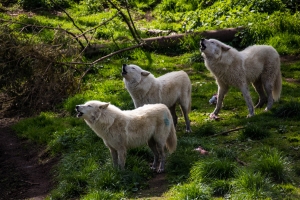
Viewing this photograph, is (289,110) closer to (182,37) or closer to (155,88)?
(155,88)

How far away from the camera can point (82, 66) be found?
13453 millimetres

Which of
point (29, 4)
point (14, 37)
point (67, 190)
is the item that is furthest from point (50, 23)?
point (67, 190)

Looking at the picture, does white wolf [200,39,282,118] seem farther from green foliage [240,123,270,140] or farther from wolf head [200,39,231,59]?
green foliage [240,123,270,140]

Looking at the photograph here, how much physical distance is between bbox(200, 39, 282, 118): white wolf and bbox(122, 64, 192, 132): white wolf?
0.82 m

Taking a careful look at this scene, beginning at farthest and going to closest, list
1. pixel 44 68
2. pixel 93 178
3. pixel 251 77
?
pixel 44 68 → pixel 251 77 → pixel 93 178

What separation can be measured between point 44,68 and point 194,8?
8010 millimetres

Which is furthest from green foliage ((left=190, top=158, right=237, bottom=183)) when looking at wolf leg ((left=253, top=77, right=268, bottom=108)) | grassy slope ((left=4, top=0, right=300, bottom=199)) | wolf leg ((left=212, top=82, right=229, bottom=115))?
wolf leg ((left=253, top=77, right=268, bottom=108))

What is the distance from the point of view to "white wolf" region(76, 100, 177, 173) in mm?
7738

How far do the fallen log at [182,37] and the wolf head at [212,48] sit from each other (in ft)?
15.2

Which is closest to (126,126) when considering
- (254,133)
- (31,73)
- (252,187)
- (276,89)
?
(252,187)

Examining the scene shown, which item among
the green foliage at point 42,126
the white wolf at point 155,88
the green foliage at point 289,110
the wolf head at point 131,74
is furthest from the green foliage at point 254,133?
the green foliage at point 42,126

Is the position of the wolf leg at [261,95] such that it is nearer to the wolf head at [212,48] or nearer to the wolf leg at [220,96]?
the wolf leg at [220,96]

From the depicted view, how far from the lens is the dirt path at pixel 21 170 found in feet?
28.1

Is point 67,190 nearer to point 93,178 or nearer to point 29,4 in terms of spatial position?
point 93,178
